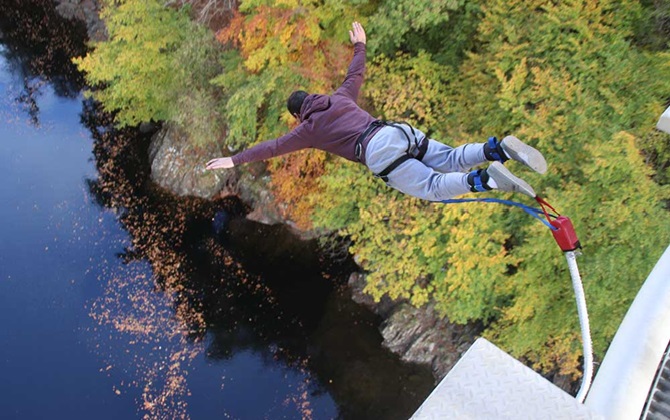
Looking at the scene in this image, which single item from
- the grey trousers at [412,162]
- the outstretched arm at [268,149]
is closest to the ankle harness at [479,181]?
the grey trousers at [412,162]

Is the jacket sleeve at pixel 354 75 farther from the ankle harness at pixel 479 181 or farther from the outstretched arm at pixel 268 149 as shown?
the ankle harness at pixel 479 181

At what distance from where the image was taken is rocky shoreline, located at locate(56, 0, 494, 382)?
10.8m

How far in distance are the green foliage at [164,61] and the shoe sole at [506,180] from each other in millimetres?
8686

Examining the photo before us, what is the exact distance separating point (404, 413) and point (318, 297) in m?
3.37

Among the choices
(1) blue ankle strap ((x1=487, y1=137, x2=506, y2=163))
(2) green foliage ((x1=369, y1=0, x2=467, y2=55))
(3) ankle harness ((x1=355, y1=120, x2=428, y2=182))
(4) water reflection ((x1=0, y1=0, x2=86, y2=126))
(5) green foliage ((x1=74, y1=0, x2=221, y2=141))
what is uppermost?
(4) water reflection ((x1=0, y1=0, x2=86, y2=126))

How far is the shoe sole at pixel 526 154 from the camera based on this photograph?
3.90 meters

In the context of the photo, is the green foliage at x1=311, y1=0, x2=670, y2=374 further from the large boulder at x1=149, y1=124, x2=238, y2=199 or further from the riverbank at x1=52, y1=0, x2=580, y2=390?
the large boulder at x1=149, y1=124, x2=238, y2=199

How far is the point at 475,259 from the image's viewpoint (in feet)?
28.1

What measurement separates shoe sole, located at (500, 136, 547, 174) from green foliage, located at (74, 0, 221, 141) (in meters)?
8.47

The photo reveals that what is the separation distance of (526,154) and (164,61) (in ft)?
31.5

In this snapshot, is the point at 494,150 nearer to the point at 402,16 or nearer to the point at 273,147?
the point at 273,147

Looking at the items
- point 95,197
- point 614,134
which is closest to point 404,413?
point 614,134

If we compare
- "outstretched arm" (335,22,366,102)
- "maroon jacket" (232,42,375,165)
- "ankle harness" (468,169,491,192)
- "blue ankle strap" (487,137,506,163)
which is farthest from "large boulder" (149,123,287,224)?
"ankle harness" (468,169,491,192)

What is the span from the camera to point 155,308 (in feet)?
37.1
